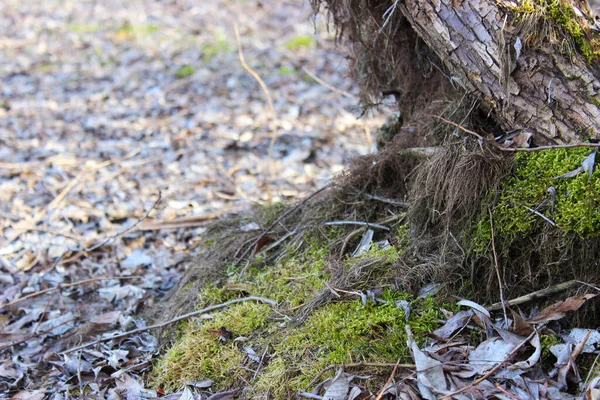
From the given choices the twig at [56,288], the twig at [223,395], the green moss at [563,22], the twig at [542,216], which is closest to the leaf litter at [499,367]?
the twig at [542,216]

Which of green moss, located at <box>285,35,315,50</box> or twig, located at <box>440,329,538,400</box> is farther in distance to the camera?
green moss, located at <box>285,35,315,50</box>

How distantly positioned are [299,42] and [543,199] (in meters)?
7.11

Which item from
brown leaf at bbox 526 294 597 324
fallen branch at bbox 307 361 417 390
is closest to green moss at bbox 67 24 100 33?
fallen branch at bbox 307 361 417 390

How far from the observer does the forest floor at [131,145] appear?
3721 millimetres

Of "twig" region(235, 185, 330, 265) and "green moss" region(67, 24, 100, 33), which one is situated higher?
"green moss" region(67, 24, 100, 33)

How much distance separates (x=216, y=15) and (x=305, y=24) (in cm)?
182

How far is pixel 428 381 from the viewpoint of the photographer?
2160 mm

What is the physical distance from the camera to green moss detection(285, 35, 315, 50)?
8.75 metres

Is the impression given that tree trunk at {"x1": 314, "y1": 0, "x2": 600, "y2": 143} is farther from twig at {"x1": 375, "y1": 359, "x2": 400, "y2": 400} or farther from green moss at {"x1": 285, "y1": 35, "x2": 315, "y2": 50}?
green moss at {"x1": 285, "y1": 35, "x2": 315, "y2": 50}

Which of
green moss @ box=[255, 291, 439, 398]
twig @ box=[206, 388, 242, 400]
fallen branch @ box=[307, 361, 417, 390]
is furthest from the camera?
twig @ box=[206, 388, 242, 400]

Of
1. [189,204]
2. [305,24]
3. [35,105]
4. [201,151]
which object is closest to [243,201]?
[189,204]

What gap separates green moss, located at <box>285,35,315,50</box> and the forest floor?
0.06 m

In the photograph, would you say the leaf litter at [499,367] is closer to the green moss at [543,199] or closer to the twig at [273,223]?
the green moss at [543,199]

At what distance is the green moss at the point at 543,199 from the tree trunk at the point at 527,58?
0.39 feet
